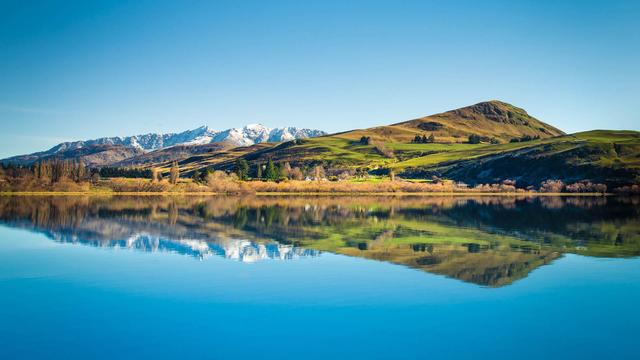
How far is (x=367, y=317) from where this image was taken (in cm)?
2078

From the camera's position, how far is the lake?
17.3 metres

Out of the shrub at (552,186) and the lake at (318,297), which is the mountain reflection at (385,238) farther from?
the shrub at (552,186)

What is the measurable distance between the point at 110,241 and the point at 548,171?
183 m

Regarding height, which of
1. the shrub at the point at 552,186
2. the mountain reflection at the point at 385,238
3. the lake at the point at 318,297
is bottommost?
the lake at the point at 318,297

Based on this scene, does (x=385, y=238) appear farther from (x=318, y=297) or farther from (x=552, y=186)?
(x=552, y=186)

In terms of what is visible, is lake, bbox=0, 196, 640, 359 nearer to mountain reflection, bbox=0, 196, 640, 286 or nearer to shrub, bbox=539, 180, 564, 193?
mountain reflection, bbox=0, 196, 640, 286

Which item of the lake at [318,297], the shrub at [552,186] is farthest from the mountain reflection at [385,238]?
the shrub at [552,186]

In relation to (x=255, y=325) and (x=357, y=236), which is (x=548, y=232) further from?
(x=255, y=325)

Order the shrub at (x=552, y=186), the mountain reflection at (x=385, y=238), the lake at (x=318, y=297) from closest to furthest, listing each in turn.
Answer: the lake at (x=318, y=297)
the mountain reflection at (x=385, y=238)
the shrub at (x=552, y=186)

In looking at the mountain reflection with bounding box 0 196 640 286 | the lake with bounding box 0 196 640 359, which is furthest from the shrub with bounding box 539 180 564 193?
the lake with bounding box 0 196 640 359

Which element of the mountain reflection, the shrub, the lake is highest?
the shrub

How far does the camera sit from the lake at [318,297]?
1733cm

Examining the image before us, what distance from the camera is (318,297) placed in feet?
79.5

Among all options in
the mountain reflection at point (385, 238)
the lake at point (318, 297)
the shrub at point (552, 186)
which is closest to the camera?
the lake at point (318, 297)
